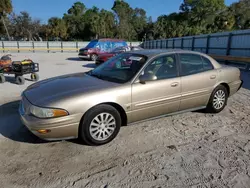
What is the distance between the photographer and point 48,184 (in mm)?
2395

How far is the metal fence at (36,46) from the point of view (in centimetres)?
3081

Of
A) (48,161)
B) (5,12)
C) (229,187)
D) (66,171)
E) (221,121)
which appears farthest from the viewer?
(5,12)

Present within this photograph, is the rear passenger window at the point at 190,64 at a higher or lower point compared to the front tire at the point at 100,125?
higher

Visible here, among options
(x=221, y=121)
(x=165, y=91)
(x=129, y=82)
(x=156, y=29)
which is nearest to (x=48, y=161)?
(x=129, y=82)

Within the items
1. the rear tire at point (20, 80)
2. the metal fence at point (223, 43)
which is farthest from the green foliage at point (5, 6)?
the rear tire at point (20, 80)

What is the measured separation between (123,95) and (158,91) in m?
0.72

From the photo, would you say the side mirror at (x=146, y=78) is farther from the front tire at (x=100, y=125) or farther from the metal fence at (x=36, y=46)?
the metal fence at (x=36, y=46)

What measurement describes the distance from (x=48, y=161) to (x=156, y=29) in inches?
2076

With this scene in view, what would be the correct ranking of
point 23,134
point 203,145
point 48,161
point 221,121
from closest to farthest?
1. point 48,161
2. point 203,145
3. point 23,134
4. point 221,121

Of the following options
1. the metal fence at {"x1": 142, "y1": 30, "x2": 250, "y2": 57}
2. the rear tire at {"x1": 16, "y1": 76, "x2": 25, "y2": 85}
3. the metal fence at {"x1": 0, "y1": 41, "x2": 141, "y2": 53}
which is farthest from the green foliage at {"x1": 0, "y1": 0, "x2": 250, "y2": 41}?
the rear tire at {"x1": 16, "y1": 76, "x2": 25, "y2": 85}

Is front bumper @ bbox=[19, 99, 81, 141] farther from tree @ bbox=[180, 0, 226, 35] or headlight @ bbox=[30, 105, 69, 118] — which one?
tree @ bbox=[180, 0, 226, 35]

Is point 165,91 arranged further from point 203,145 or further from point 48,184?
point 48,184

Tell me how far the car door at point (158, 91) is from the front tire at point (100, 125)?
0.38 m

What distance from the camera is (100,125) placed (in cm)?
321
